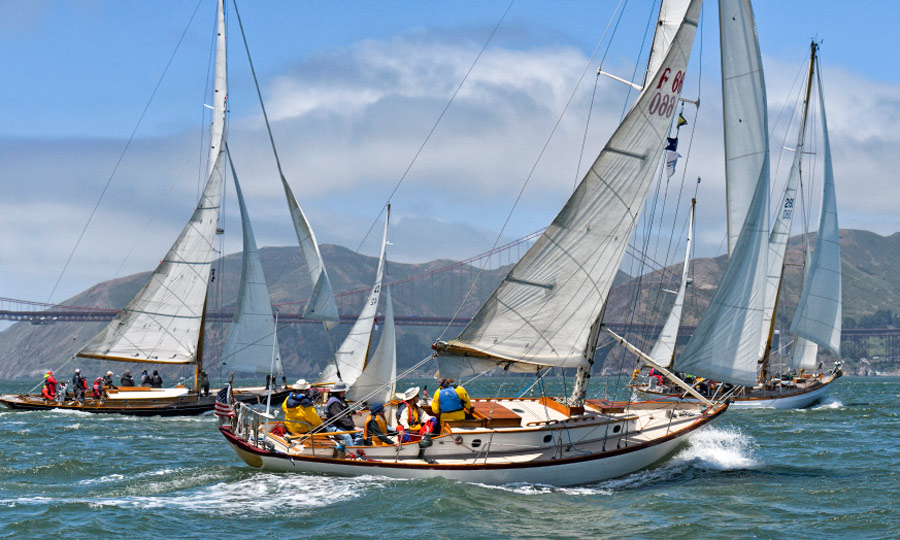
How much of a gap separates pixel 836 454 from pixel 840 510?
741cm

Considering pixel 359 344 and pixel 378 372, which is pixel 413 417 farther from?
pixel 359 344

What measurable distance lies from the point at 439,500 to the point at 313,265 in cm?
1827

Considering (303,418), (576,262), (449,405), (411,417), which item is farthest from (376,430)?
(576,262)

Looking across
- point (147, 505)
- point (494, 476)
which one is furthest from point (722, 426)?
point (147, 505)

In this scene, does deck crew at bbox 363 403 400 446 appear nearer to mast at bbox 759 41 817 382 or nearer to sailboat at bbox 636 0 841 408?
sailboat at bbox 636 0 841 408

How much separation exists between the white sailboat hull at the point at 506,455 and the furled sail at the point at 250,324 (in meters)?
15.1

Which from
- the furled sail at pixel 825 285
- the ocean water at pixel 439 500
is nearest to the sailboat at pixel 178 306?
the ocean water at pixel 439 500

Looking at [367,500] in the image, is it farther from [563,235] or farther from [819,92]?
[819,92]

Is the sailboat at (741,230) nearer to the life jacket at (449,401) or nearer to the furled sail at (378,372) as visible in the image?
the life jacket at (449,401)

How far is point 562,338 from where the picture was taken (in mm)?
16688

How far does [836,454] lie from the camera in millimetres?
21484

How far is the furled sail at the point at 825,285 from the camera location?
118ft

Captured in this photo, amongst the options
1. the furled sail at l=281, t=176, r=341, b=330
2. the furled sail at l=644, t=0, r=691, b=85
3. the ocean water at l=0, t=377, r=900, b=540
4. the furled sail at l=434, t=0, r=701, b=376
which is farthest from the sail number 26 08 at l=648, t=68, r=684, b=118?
the furled sail at l=281, t=176, r=341, b=330

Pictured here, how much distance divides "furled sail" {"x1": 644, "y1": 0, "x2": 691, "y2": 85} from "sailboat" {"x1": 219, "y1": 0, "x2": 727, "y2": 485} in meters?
0.30
